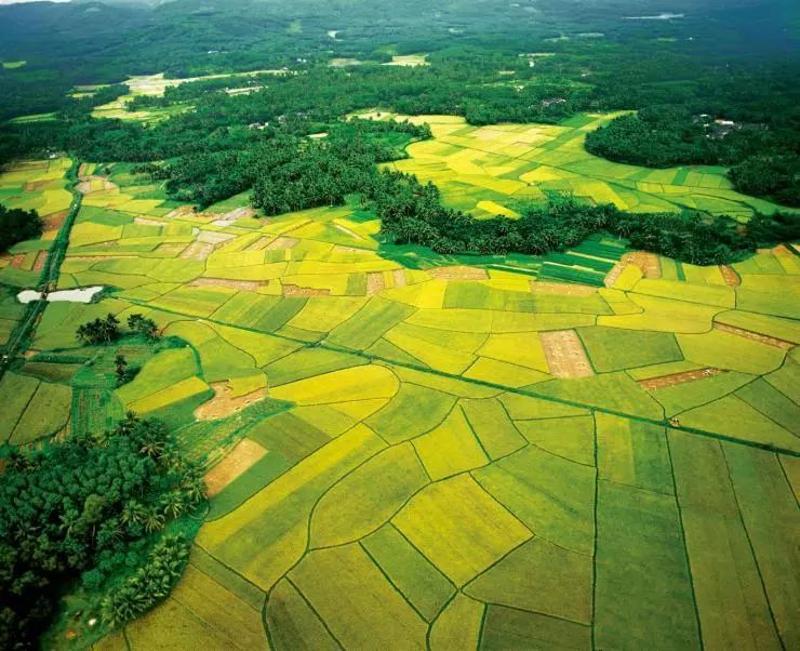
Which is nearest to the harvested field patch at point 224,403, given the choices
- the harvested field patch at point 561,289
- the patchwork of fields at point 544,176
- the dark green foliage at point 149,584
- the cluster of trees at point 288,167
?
the dark green foliage at point 149,584

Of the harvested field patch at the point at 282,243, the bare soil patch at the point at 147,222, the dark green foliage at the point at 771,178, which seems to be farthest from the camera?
the bare soil patch at the point at 147,222

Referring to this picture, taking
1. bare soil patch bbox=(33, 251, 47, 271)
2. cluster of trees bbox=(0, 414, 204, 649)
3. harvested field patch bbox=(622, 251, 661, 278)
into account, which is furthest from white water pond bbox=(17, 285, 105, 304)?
harvested field patch bbox=(622, 251, 661, 278)

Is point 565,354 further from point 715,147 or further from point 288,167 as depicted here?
point 715,147

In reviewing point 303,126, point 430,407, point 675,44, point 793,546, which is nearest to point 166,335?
point 430,407

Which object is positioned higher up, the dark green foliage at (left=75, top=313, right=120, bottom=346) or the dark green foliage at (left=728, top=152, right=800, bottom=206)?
the dark green foliage at (left=728, top=152, right=800, bottom=206)

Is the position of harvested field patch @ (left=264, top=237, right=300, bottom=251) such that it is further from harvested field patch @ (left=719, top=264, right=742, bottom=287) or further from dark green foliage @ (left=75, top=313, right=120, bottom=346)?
harvested field patch @ (left=719, top=264, right=742, bottom=287)

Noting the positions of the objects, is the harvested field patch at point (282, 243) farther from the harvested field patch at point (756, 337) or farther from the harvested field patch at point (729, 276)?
the harvested field patch at point (729, 276)

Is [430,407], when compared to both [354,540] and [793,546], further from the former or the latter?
[793,546]
